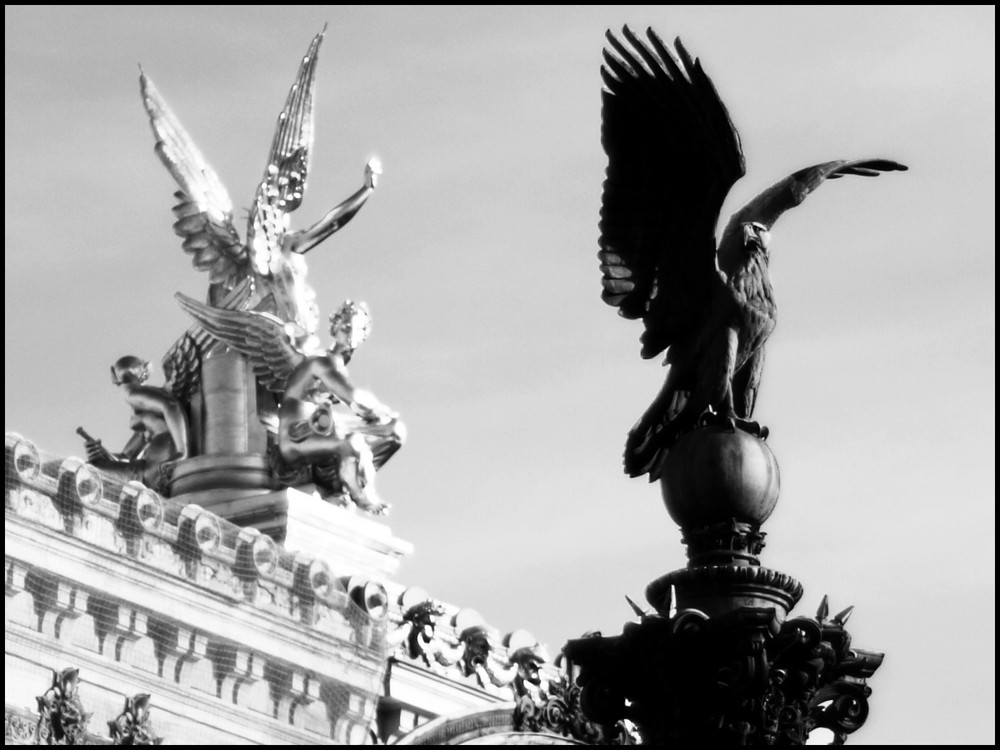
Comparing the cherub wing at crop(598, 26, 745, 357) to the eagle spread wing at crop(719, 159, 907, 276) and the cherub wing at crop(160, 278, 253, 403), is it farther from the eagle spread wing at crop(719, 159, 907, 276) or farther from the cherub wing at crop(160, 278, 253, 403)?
the cherub wing at crop(160, 278, 253, 403)

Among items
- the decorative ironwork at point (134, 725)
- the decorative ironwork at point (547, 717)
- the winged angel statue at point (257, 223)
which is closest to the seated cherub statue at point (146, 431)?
the winged angel statue at point (257, 223)

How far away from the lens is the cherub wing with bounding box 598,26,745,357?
756cm

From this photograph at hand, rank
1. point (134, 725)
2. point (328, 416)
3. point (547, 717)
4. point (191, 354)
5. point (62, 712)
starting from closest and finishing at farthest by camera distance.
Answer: point (62, 712) < point (134, 725) < point (547, 717) < point (328, 416) < point (191, 354)

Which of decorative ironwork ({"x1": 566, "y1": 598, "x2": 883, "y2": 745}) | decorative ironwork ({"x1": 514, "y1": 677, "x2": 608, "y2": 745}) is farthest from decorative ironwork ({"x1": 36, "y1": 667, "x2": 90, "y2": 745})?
decorative ironwork ({"x1": 566, "y1": 598, "x2": 883, "y2": 745})

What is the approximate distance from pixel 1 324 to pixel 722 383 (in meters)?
18.9

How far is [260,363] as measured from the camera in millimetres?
35719

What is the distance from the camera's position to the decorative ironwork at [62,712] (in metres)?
24.6

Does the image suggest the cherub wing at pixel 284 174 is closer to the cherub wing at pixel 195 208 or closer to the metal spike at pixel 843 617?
the cherub wing at pixel 195 208

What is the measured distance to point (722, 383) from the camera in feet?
24.3

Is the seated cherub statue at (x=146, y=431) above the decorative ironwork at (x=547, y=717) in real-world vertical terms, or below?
above

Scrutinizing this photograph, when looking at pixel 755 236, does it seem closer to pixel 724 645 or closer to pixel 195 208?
pixel 724 645

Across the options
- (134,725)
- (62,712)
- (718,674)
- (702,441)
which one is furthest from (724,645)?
(134,725)

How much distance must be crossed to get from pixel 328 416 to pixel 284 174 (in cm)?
444

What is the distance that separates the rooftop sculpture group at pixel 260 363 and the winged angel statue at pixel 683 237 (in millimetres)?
26756
